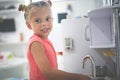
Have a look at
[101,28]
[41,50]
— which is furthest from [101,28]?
[41,50]

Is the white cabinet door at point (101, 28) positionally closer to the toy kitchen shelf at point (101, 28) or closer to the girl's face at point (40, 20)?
the toy kitchen shelf at point (101, 28)

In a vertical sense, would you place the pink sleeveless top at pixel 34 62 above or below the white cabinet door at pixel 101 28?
below

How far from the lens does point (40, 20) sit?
67.7 inches

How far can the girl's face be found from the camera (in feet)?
5.55

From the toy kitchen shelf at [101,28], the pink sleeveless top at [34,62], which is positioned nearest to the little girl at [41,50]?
the pink sleeveless top at [34,62]

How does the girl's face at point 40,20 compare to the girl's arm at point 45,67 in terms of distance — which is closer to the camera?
the girl's arm at point 45,67

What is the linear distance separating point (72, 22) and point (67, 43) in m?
0.22

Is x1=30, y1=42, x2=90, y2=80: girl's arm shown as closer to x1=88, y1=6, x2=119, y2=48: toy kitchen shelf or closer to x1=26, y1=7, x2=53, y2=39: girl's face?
x1=26, y1=7, x2=53, y2=39: girl's face

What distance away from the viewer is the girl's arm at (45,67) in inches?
60.9

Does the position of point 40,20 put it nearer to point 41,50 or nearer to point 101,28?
point 41,50

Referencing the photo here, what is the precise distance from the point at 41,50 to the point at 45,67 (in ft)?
0.44

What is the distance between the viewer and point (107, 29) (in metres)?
1.60

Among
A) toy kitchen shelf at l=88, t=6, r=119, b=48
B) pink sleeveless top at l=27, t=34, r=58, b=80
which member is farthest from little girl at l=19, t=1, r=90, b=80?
toy kitchen shelf at l=88, t=6, r=119, b=48

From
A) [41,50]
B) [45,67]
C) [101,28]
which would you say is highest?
[101,28]
